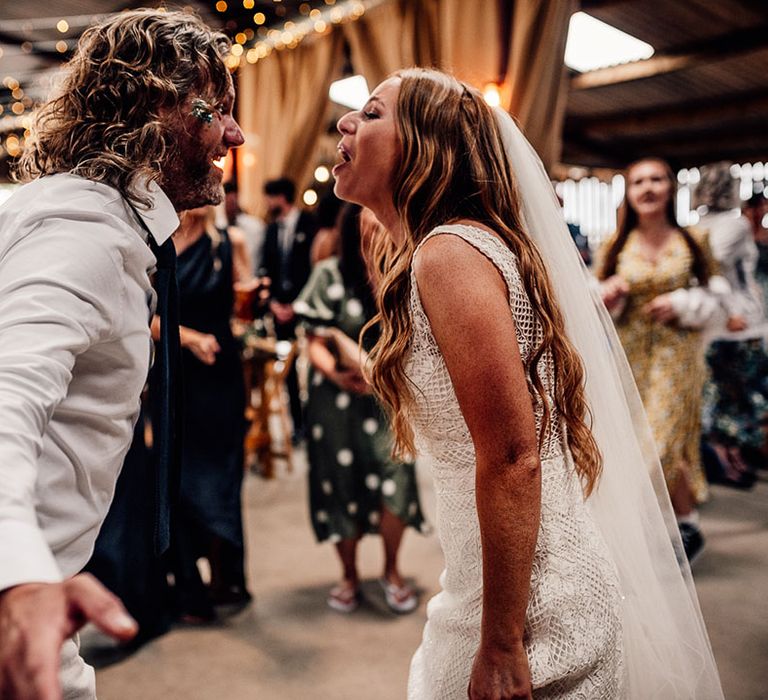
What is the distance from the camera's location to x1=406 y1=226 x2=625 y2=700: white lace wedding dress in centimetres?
106

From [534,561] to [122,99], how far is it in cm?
91

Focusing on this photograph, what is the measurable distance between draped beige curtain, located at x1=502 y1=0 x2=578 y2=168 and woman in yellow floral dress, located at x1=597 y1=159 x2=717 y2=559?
48cm

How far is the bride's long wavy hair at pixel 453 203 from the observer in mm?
1128

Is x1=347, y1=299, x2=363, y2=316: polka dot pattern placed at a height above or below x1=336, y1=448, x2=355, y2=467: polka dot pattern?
above

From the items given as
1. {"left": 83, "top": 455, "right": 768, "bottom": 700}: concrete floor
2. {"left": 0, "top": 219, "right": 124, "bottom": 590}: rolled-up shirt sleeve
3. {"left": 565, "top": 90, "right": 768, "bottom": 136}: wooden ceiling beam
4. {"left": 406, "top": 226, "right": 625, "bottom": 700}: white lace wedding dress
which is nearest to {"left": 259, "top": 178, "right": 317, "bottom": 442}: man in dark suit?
{"left": 83, "top": 455, "right": 768, "bottom": 700}: concrete floor

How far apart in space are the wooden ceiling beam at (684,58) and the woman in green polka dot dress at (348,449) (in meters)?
4.62

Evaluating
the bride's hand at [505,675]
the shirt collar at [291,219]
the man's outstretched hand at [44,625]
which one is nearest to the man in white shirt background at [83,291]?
the man's outstretched hand at [44,625]

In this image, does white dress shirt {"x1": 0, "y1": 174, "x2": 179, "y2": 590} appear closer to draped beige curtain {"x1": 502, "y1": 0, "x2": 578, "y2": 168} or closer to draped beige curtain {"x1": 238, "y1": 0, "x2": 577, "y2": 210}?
draped beige curtain {"x1": 238, "y1": 0, "x2": 577, "y2": 210}

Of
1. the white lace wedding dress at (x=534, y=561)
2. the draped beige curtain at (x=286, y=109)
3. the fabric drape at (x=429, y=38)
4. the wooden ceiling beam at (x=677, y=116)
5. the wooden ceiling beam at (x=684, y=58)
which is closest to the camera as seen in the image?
the white lace wedding dress at (x=534, y=561)

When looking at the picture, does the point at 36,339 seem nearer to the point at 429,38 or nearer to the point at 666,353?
the point at 666,353

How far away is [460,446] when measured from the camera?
3.68ft

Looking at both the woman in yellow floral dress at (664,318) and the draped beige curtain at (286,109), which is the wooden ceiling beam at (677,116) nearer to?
the draped beige curtain at (286,109)

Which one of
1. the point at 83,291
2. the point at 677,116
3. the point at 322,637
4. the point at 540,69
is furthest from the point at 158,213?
the point at 677,116

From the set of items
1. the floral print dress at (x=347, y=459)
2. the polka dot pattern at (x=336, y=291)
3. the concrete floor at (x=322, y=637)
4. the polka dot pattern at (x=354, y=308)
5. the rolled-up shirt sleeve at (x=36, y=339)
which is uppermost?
the rolled-up shirt sleeve at (x=36, y=339)
